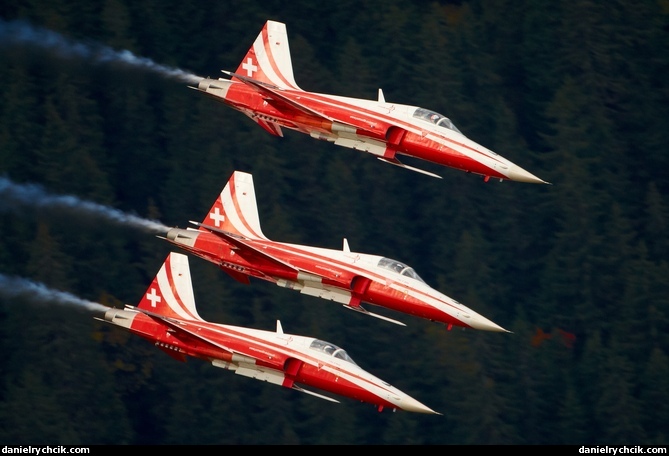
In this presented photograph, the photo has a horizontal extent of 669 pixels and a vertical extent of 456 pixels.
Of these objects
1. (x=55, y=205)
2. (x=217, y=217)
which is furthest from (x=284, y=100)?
(x=55, y=205)

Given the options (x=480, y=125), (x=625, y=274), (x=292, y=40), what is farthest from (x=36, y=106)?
(x=625, y=274)

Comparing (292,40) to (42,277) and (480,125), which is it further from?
(42,277)

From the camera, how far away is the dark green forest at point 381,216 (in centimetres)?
11888

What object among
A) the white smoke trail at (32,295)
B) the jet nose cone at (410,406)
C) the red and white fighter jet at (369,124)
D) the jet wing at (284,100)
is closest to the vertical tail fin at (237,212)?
the red and white fighter jet at (369,124)

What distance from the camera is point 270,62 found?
84.0 metres

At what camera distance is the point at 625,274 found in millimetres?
137625

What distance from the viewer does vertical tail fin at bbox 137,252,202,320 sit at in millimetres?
80625

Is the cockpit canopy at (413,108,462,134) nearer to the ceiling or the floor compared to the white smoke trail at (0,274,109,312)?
nearer to the ceiling

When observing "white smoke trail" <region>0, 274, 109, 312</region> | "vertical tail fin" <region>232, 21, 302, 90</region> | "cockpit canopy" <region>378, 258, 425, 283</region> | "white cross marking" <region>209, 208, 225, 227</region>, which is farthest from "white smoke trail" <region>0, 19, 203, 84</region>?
"cockpit canopy" <region>378, 258, 425, 283</region>

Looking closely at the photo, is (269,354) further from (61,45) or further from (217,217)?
(61,45)

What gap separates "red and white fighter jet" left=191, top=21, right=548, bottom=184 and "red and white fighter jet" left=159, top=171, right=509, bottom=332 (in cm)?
461

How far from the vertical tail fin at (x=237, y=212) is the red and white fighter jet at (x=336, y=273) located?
822 mm

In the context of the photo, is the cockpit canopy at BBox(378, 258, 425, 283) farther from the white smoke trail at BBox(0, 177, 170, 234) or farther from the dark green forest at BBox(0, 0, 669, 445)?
Answer: the dark green forest at BBox(0, 0, 669, 445)

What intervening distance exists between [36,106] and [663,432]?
51.2 m
